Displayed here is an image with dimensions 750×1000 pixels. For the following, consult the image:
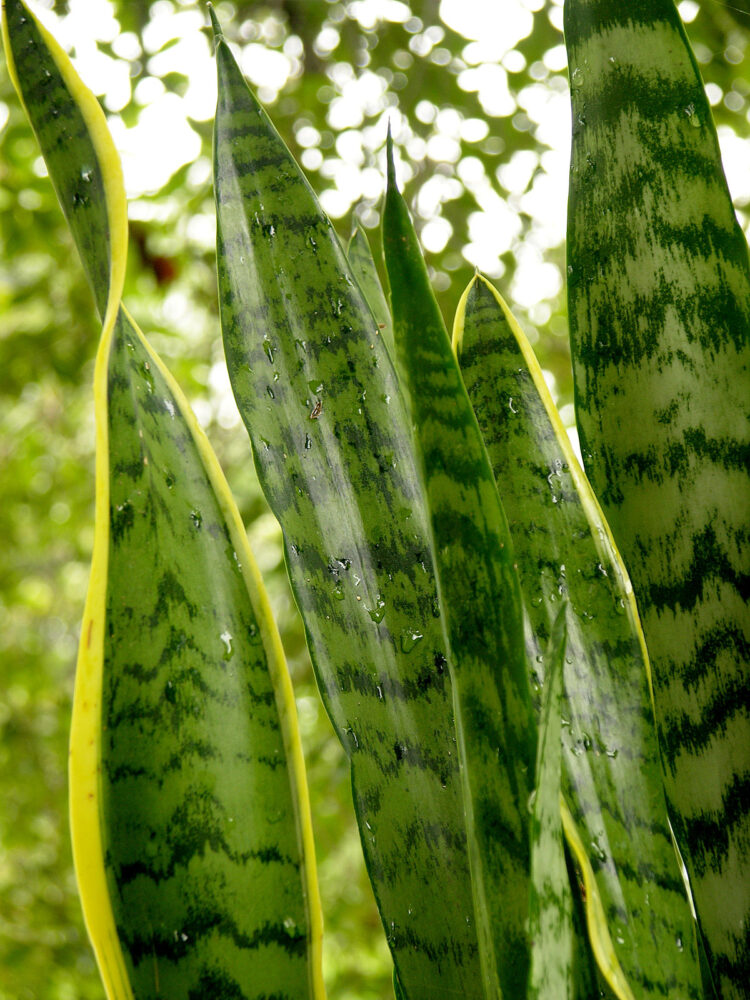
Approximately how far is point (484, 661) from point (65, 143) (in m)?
0.22

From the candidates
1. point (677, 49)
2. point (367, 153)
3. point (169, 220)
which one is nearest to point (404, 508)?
point (677, 49)

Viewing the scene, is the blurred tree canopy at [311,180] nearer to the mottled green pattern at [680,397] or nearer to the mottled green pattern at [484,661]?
the mottled green pattern at [680,397]

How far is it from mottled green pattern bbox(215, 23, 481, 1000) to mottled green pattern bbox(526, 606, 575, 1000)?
6 centimetres

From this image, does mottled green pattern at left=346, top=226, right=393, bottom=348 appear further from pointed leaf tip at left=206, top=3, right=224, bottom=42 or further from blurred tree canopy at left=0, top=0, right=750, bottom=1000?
blurred tree canopy at left=0, top=0, right=750, bottom=1000

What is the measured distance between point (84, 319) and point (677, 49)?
48.5 inches

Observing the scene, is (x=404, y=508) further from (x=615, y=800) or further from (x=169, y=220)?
(x=169, y=220)

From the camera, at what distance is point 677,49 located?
316 millimetres

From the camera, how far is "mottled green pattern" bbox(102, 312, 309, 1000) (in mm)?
244

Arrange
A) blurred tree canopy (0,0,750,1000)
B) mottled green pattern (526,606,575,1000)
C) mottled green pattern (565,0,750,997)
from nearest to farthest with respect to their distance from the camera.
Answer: mottled green pattern (526,606,575,1000) → mottled green pattern (565,0,750,997) → blurred tree canopy (0,0,750,1000)

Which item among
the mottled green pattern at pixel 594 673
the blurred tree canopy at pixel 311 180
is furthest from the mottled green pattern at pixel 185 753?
the blurred tree canopy at pixel 311 180

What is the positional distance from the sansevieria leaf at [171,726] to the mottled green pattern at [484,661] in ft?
0.19

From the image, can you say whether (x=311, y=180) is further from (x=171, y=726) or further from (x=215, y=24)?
(x=171, y=726)

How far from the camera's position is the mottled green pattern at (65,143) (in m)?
0.28

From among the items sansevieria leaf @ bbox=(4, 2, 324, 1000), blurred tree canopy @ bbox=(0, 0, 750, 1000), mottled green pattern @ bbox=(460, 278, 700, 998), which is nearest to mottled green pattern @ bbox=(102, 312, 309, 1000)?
sansevieria leaf @ bbox=(4, 2, 324, 1000)
